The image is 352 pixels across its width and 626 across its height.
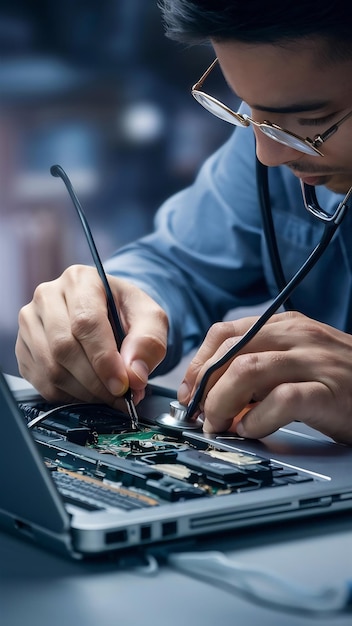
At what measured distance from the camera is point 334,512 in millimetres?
700

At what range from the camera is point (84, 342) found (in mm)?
966

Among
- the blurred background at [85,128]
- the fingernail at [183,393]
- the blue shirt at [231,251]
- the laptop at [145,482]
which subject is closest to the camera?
the laptop at [145,482]

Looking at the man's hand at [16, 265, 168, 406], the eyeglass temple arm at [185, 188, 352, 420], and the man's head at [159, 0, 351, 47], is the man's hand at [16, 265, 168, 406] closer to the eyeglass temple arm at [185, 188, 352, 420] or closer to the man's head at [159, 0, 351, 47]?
the eyeglass temple arm at [185, 188, 352, 420]

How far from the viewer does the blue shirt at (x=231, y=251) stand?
148 cm

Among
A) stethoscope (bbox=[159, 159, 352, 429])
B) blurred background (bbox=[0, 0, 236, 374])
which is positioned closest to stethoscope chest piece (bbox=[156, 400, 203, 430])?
stethoscope (bbox=[159, 159, 352, 429])

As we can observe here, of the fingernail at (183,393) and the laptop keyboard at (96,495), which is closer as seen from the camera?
the laptop keyboard at (96,495)

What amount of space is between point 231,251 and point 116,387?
0.72 metres

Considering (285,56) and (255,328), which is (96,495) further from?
(285,56)

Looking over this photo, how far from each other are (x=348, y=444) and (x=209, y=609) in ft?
1.17

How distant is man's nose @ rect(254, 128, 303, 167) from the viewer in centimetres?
104

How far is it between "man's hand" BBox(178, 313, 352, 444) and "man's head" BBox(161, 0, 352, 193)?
23 cm

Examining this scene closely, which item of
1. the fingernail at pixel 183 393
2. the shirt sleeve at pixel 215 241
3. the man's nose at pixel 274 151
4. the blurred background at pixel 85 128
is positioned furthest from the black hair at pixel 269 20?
the blurred background at pixel 85 128

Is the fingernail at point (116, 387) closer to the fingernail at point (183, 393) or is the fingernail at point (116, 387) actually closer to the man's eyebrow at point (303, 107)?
the fingernail at point (183, 393)

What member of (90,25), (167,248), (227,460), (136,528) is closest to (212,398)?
(227,460)
